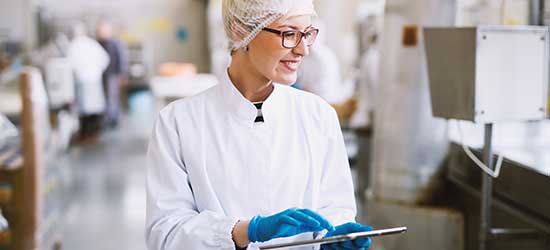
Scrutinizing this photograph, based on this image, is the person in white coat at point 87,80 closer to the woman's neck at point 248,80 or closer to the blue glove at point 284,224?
the woman's neck at point 248,80

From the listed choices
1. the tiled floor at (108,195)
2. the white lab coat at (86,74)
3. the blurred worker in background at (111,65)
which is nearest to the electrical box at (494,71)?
the tiled floor at (108,195)

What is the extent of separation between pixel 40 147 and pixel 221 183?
7.59 feet

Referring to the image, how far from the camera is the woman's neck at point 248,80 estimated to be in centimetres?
145

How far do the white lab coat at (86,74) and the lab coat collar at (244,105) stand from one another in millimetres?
6674

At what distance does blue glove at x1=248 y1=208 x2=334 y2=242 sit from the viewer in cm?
122

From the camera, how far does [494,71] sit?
85.2 inches

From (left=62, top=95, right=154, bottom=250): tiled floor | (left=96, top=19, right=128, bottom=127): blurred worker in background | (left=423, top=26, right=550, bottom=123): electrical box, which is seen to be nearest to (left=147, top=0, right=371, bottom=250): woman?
(left=423, top=26, right=550, bottom=123): electrical box

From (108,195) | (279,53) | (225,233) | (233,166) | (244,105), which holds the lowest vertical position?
(108,195)

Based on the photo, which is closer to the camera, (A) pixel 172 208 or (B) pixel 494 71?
(A) pixel 172 208

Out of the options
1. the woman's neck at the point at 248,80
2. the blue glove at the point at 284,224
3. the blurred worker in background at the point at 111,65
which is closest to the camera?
the blue glove at the point at 284,224

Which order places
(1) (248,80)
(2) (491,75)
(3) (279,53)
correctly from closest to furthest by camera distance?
(3) (279,53) → (1) (248,80) → (2) (491,75)

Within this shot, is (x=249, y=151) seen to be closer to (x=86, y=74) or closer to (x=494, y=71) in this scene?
(x=494, y=71)

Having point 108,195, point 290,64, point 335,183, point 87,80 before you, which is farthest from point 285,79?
point 87,80

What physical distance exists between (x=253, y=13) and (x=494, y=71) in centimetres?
112
